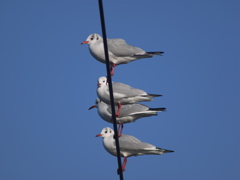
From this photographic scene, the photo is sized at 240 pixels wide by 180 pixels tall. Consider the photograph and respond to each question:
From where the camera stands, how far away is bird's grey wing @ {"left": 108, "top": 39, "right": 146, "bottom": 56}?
46.6ft

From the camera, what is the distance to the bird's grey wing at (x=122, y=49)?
1421 centimetres

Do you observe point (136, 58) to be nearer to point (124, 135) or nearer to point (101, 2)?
point (124, 135)

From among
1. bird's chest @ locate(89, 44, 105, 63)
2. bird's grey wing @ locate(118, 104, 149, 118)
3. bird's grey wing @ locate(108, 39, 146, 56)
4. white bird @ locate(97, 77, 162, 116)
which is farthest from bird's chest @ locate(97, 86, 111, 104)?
bird's grey wing @ locate(108, 39, 146, 56)

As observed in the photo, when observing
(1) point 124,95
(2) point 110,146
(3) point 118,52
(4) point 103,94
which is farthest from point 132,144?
(3) point 118,52

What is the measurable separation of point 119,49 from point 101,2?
6004 mm

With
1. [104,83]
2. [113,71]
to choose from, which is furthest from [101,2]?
[104,83]

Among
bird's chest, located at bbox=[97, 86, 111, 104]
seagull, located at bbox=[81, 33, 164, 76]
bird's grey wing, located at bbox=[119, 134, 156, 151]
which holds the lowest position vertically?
bird's grey wing, located at bbox=[119, 134, 156, 151]

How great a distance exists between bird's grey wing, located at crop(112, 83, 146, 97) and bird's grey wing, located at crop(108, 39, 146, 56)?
985 mm

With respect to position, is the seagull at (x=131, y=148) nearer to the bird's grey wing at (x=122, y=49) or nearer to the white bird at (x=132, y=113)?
the white bird at (x=132, y=113)

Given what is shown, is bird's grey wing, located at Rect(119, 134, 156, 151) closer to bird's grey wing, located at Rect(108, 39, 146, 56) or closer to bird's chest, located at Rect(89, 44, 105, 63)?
bird's chest, located at Rect(89, 44, 105, 63)

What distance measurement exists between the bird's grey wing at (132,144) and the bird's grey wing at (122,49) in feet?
7.88

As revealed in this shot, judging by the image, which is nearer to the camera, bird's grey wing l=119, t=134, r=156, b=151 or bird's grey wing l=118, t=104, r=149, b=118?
bird's grey wing l=119, t=134, r=156, b=151

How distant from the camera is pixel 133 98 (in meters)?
14.6

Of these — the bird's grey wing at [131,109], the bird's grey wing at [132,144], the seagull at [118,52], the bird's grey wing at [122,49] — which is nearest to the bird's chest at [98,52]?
the seagull at [118,52]
